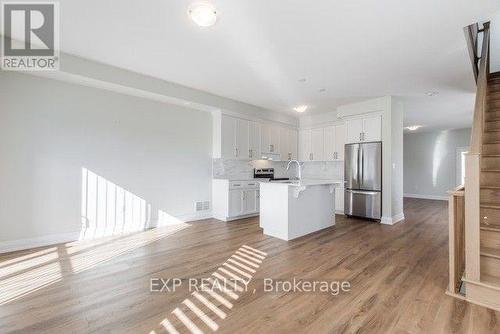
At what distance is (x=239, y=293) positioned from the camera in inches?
86.0

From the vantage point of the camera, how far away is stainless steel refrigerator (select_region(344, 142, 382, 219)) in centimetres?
511

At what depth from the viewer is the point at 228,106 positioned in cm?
534

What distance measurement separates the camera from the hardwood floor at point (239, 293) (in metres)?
1.77

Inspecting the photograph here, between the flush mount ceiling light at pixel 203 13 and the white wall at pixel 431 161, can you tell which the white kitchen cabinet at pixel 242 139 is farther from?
the white wall at pixel 431 161

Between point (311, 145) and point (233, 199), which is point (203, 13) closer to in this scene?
point (233, 199)

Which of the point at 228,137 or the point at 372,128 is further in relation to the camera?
the point at 228,137

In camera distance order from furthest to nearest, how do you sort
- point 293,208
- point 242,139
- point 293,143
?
point 293,143 < point 242,139 < point 293,208

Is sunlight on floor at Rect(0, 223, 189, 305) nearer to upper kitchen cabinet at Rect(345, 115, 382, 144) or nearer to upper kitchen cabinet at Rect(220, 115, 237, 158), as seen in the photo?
upper kitchen cabinet at Rect(220, 115, 237, 158)

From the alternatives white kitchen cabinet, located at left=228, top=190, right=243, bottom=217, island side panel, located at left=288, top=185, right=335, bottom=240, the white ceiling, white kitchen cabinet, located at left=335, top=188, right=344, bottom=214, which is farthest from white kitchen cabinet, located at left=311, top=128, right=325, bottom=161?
white kitchen cabinet, located at left=228, top=190, right=243, bottom=217

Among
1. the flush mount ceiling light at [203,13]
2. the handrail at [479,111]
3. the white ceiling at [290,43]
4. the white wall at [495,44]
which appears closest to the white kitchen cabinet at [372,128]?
the white ceiling at [290,43]

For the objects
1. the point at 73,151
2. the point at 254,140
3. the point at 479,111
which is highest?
the point at 254,140

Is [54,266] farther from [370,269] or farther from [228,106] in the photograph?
[228,106]

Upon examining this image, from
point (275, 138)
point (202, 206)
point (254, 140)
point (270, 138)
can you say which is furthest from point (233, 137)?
point (202, 206)

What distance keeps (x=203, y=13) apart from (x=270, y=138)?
4.20 m
